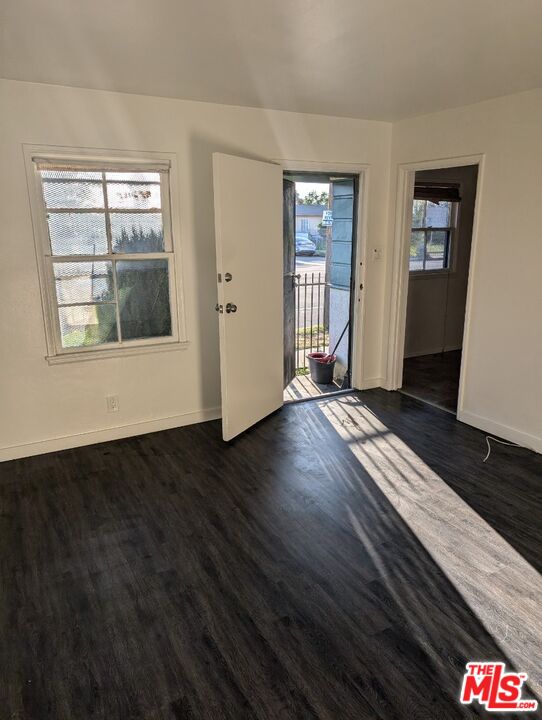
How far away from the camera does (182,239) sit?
147 inches

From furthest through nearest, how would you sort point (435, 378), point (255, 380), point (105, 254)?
point (435, 378), point (255, 380), point (105, 254)

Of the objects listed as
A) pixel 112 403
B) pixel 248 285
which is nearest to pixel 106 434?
pixel 112 403

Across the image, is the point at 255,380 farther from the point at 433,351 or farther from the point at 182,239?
the point at 433,351

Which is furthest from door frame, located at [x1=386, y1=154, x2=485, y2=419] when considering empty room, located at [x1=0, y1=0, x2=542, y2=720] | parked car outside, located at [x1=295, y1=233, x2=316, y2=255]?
parked car outside, located at [x1=295, y1=233, x2=316, y2=255]

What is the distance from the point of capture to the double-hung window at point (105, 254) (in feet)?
10.9

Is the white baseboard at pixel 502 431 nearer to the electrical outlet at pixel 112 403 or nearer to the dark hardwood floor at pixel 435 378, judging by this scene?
the dark hardwood floor at pixel 435 378

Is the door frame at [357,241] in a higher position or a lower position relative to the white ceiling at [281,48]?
lower

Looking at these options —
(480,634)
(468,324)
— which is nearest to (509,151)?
(468,324)

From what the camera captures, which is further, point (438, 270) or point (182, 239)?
point (438, 270)

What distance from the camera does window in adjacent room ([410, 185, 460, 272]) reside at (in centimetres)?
557

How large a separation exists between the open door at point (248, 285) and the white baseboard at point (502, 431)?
1604mm

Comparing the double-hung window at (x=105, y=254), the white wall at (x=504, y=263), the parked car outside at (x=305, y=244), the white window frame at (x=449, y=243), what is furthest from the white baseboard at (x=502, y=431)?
the parked car outside at (x=305, y=244)

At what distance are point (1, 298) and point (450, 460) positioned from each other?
3.22 m

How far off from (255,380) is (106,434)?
1.22 m
